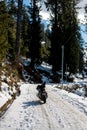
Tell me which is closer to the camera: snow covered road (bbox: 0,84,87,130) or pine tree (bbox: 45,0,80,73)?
snow covered road (bbox: 0,84,87,130)

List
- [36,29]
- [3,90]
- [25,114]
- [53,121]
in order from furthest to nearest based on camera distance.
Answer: [36,29], [3,90], [25,114], [53,121]

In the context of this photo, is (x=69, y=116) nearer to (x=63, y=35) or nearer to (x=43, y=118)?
(x=43, y=118)

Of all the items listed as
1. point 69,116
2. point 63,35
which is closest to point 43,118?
point 69,116

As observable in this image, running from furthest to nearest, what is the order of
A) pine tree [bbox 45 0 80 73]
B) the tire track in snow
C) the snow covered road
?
pine tree [bbox 45 0 80 73]
the tire track in snow
the snow covered road

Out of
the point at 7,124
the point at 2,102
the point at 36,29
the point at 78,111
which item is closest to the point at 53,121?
the point at 7,124

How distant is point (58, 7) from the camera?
6238 cm

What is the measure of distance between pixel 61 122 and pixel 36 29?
47.5 meters

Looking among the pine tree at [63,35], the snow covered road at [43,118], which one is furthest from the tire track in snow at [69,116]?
the pine tree at [63,35]

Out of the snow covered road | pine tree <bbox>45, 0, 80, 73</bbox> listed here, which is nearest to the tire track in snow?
the snow covered road

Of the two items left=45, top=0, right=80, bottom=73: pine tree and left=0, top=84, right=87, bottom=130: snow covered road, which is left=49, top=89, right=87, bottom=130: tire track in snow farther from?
left=45, top=0, right=80, bottom=73: pine tree

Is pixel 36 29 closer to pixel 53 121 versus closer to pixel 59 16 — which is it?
pixel 59 16

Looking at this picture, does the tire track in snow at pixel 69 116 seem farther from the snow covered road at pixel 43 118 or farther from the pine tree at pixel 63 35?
the pine tree at pixel 63 35

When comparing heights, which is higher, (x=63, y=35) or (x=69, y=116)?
(x=63, y=35)

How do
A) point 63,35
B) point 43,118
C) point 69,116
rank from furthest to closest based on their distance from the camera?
point 63,35
point 69,116
point 43,118
